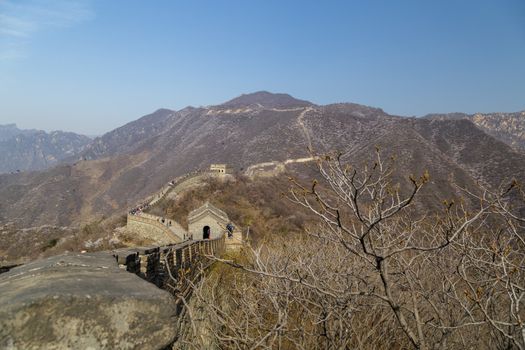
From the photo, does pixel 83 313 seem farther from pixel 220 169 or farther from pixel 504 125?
pixel 504 125

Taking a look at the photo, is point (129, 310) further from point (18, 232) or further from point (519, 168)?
point (519, 168)

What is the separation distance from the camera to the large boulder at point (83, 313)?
4.91 ft

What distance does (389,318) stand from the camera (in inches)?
259

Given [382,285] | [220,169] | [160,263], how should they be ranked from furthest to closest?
[220,169] → [160,263] → [382,285]

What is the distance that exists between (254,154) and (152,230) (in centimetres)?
6064

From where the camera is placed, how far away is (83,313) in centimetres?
157

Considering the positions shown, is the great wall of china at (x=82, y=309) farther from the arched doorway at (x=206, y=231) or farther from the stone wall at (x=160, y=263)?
the arched doorway at (x=206, y=231)

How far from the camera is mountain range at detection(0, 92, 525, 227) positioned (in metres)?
64.6

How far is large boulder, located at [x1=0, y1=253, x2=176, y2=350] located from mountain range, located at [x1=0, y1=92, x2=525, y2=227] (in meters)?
48.4

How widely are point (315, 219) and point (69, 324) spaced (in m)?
37.5

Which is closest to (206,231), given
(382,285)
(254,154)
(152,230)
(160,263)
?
(152,230)

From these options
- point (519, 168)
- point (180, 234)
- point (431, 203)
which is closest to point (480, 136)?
point (519, 168)

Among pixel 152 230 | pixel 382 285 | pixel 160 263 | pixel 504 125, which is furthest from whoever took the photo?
pixel 504 125

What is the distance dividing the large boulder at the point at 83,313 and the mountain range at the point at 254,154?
48.4 metres
